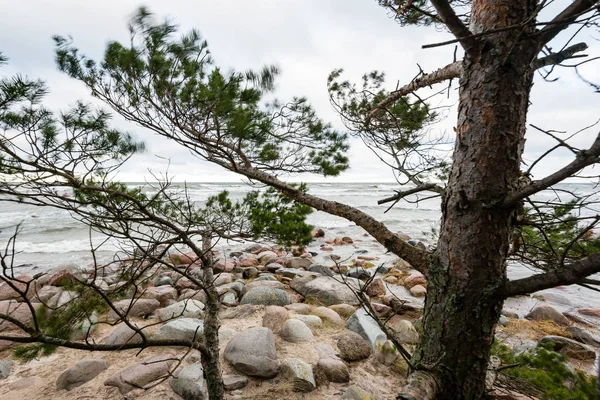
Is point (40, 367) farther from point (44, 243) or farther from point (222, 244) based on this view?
point (44, 243)

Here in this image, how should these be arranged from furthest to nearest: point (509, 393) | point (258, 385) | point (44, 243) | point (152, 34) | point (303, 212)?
point (44, 243), point (303, 212), point (258, 385), point (509, 393), point (152, 34)

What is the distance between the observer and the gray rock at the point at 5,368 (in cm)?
294

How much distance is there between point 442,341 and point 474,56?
1188 mm

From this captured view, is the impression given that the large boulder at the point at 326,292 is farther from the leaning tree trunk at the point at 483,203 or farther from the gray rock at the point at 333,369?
the leaning tree trunk at the point at 483,203

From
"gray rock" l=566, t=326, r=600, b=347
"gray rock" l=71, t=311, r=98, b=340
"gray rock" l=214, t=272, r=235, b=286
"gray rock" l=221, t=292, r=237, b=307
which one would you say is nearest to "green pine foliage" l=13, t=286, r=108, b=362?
"gray rock" l=71, t=311, r=98, b=340

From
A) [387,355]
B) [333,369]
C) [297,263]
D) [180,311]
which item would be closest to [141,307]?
[180,311]

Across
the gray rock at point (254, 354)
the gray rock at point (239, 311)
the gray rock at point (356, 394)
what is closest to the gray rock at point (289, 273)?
the gray rock at point (239, 311)

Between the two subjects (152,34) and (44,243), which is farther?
(44,243)

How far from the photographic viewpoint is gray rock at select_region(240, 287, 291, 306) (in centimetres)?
444

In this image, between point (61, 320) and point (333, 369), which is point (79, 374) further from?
point (333, 369)

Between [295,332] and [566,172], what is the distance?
10.2 ft

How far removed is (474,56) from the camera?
3.79 feet

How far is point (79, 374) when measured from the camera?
9.00 feet

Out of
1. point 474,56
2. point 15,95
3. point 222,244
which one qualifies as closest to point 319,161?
point 474,56
